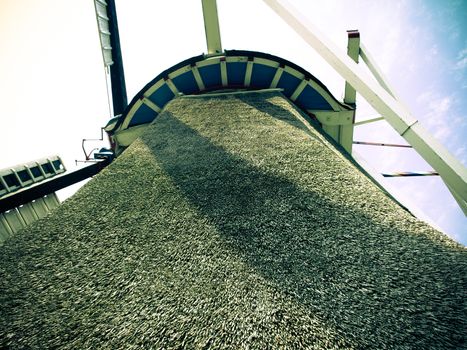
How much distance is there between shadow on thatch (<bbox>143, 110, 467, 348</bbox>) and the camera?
65cm

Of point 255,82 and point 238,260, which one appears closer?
point 238,260

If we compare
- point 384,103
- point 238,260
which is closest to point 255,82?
point 384,103

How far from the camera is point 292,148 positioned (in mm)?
1865

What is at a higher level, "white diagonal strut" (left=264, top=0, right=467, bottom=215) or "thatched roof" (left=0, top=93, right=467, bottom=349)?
"white diagonal strut" (left=264, top=0, right=467, bottom=215)

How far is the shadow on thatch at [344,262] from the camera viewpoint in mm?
652

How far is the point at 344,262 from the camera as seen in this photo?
86 centimetres

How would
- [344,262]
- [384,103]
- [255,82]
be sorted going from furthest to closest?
[255,82] → [384,103] → [344,262]

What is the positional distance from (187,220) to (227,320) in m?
0.58

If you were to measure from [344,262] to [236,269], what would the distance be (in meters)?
0.41

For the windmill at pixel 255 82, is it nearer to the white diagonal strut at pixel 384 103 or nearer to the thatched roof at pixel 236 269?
the white diagonal strut at pixel 384 103

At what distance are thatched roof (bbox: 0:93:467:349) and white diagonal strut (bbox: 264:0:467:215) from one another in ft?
1.49

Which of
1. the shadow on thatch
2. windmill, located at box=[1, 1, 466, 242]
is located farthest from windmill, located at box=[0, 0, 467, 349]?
windmill, located at box=[1, 1, 466, 242]

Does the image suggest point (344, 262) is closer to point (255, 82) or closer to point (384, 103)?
point (384, 103)

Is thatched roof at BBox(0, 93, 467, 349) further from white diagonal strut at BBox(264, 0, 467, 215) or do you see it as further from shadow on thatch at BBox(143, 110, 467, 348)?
white diagonal strut at BBox(264, 0, 467, 215)
